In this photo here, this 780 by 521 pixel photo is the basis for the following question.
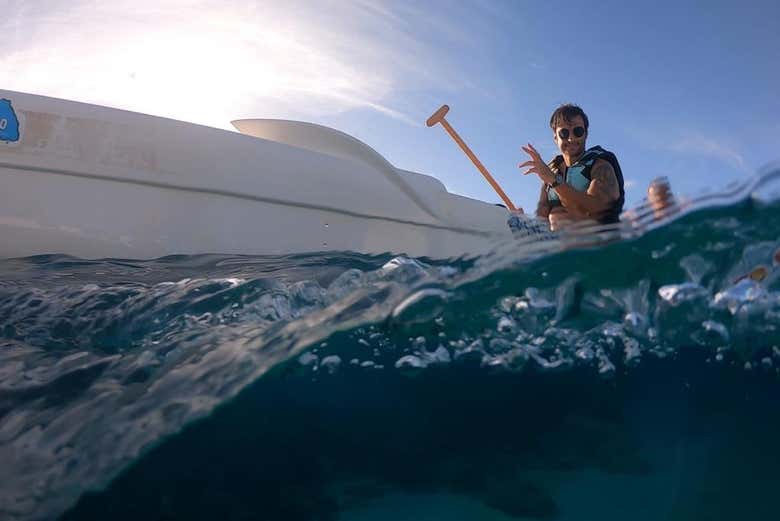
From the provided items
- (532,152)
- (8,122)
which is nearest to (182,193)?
(8,122)

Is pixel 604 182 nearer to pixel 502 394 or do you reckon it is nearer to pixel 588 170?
pixel 588 170

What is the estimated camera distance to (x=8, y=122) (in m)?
4.24

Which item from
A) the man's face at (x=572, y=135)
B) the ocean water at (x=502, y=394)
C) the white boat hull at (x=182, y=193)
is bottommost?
the ocean water at (x=502, y=394)

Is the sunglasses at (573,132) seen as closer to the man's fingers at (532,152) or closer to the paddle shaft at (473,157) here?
the man's fingers at (532,152)

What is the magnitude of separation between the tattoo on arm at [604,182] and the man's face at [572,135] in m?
0.21

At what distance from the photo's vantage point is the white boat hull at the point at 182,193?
4227 millimetres

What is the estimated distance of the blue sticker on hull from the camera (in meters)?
4.21

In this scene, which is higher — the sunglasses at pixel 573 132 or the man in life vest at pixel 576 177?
the sunglasses at pixel 573 132

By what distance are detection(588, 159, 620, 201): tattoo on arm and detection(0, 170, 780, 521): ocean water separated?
1277 mm

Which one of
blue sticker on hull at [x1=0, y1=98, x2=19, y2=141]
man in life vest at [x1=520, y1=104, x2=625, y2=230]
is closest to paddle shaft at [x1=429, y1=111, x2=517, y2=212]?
man in life vest at [x1=520, y1=104, x2=625, y2=230]

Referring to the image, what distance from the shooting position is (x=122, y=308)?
2924 millimetres

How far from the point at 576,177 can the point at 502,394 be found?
6.41ft

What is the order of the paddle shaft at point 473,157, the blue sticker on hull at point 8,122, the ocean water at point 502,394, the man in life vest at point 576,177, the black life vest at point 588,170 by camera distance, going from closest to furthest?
the ocean water at point 502,394
the man in life vest at point 576,177
the black life vest at point 588,170
the blue sticker on hull at point 8,122
the paddle shaft at point 473,157

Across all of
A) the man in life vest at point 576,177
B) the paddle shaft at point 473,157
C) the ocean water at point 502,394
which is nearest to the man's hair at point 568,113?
the man in life vest at point 576,177
